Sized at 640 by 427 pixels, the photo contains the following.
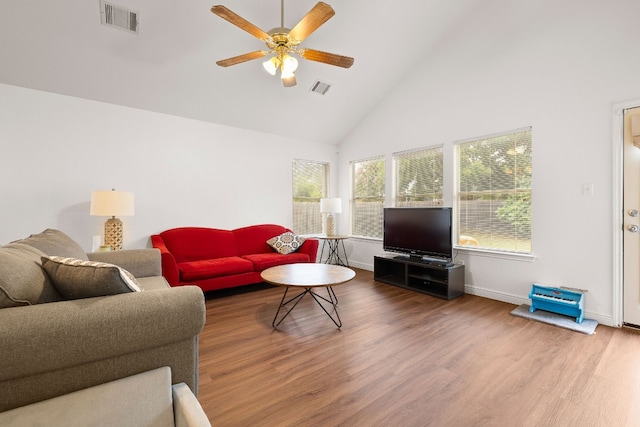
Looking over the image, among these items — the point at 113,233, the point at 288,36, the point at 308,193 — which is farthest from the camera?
the point at 308,193

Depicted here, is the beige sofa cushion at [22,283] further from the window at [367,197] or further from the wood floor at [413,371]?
the window at [367,197]

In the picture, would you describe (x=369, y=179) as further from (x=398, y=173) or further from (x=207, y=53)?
(x=207, y=53)

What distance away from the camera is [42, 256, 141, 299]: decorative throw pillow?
125 centimetres

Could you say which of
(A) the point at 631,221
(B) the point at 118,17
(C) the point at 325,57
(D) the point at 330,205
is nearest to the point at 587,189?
(A) the point at 631,221

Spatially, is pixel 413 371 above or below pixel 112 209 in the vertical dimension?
below

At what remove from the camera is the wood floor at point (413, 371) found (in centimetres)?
161

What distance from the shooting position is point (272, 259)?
4.07m

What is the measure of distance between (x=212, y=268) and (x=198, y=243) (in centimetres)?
68

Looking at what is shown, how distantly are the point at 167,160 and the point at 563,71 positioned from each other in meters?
4.86

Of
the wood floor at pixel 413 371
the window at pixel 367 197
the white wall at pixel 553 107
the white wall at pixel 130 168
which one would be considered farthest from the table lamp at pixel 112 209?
the white wall at pixel 553 107

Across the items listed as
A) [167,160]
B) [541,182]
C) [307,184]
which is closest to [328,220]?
[307,184]

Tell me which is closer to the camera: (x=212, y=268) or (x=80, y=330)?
(x=80, y=330)

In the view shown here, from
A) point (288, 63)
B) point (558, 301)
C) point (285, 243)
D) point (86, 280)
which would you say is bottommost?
point (558, 301)

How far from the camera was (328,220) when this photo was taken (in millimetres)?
5414
